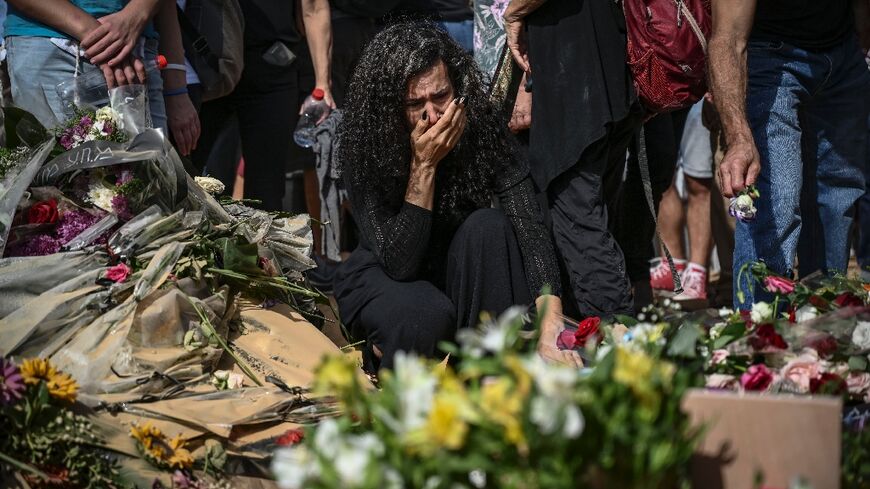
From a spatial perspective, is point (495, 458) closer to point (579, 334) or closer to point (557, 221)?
point (579, 334)

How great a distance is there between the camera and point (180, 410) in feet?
7.43

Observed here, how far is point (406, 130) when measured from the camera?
3.21m

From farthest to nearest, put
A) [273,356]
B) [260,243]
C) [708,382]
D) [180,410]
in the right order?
[260,243], [273,356], [180,410], [708,382]

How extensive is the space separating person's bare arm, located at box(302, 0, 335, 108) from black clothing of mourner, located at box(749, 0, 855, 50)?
183 centimetres

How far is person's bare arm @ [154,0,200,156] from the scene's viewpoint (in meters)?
3.45

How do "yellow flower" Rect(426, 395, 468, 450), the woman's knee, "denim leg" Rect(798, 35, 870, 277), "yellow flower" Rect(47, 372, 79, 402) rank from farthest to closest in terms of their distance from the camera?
"denim leg" Rect(798, 35, 870, 277) < the woman's knee < "yellow flower" Rect(47, 372, 79, 402) < "yellow flower" Rect(426, 395, 468, 450)

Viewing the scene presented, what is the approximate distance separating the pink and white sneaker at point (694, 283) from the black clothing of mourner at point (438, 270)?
169cm

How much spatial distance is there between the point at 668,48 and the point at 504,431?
2127mm

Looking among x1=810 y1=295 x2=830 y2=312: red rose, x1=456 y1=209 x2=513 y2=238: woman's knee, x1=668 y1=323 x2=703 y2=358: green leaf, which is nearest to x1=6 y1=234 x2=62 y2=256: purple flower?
x1=456 y1=209 x2=513 y2=238: woman's knee

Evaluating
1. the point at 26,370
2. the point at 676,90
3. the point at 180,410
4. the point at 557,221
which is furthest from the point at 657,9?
the point at 26,370

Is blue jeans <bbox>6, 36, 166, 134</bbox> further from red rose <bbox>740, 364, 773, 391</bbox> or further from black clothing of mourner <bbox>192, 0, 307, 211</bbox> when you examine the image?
red rose <bbox>740, 364, 773, 391</bbox>

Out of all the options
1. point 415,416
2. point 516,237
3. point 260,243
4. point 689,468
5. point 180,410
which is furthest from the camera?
point 516,237

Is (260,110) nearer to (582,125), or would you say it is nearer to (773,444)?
(582,125)

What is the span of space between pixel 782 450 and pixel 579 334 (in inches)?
36.5
